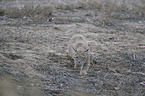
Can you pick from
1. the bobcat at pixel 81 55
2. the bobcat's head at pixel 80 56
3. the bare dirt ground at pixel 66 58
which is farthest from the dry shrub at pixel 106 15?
the bobcat's head at pixel 80 56

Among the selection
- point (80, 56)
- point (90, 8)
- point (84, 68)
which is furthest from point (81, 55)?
point (90, 8)

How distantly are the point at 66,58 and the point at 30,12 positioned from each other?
442 cm

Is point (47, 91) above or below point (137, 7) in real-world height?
below

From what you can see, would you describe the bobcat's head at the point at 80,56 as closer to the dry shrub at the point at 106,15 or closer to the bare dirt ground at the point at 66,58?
the bare dirt ground at the point at 66,58

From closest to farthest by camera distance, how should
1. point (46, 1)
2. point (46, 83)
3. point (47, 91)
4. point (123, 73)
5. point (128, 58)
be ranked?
1. point (47, 91)
2. point (46, 83)
3. point (123, 73)
4. point (128, 58)
5. point (46, 1)

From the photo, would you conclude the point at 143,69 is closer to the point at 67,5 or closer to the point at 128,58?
the point at 128,58

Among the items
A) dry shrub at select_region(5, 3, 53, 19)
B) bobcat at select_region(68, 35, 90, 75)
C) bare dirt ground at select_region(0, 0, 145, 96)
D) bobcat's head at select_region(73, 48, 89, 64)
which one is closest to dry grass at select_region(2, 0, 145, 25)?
dry shrub at select_region(5, 3, 53, 19)

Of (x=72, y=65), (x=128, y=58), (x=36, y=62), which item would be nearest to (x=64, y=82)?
(x=72, y=65)

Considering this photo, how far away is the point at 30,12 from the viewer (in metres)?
7.21

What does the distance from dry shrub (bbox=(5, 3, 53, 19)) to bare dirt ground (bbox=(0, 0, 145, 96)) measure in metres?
0.39

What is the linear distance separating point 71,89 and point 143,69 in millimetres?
2512

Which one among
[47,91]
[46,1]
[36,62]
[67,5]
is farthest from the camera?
[46,1]

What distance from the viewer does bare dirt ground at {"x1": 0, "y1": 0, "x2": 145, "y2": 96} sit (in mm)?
Result: 3332

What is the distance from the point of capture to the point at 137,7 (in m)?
8.37
